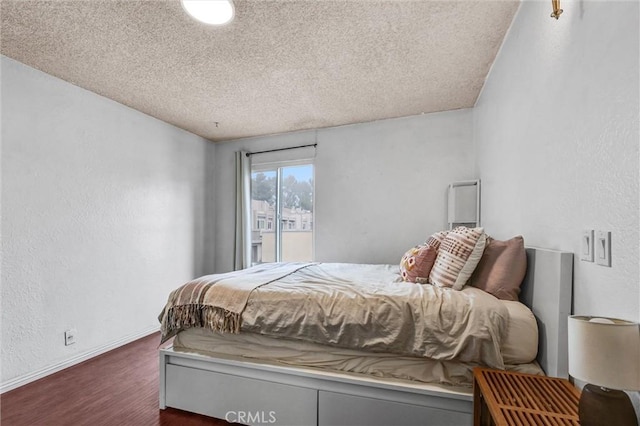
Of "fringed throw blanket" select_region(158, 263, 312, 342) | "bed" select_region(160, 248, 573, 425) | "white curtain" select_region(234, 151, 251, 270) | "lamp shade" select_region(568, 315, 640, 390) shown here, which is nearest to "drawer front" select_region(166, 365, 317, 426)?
"bed" select_region(160, 248, 573, 425)

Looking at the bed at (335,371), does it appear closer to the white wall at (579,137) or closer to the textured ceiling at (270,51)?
the white wall at (579,137)

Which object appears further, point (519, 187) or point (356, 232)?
point (356, 232)

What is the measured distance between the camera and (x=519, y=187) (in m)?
1.79

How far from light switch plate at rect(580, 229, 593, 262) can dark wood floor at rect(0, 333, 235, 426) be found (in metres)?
2.01

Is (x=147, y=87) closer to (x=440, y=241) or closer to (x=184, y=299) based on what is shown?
(x=184, y=299)

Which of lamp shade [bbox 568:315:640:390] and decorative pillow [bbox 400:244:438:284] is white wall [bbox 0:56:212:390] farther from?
lamp shade [bbox 568:315:640:390]

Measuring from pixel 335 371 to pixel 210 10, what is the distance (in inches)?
85.2

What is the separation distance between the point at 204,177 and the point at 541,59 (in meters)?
3.96

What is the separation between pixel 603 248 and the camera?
3.17ft

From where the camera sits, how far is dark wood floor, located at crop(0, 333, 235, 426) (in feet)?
5.83

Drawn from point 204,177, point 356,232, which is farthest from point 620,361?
point 204,177

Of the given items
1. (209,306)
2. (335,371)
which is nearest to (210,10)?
(209,306)

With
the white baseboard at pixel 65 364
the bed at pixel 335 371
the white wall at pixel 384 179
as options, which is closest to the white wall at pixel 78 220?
the white baseboard at pixel 65 364

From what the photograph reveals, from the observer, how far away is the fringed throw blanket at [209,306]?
1698 mm
